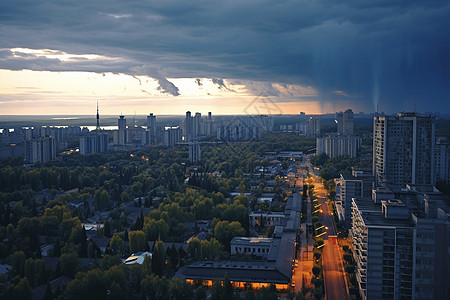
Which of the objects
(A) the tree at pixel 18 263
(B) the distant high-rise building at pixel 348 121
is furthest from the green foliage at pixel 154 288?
(B) the distant high-rise building at pixel 348 121

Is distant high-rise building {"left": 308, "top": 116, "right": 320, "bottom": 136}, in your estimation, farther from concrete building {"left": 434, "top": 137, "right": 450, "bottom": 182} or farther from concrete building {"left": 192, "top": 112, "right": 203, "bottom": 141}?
concrete building {"left": 434, "top": 137, "right": 450, "bottom": 182}

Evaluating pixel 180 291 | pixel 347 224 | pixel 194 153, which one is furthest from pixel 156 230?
pixel 194 153

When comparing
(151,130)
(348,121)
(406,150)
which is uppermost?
(348,121)

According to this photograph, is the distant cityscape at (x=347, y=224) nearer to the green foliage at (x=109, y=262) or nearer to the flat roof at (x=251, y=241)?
the flat roof at (x=251, y=241)

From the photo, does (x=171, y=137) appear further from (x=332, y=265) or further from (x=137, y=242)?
(x=332, y=265)

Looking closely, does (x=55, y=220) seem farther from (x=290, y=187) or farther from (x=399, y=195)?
(x=290, y=187)

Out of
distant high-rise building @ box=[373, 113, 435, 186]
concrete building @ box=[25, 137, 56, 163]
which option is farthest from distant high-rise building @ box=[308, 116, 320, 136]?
distant high-rise building @ box=[373, 113, 435, 186]
